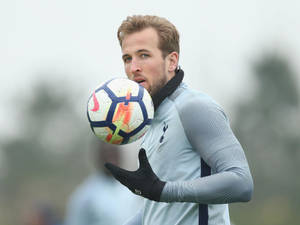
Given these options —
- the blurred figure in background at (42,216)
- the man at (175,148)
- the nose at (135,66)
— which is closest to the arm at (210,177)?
the man at (175,148)

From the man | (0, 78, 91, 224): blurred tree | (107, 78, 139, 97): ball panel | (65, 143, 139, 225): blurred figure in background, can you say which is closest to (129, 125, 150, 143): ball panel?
the man

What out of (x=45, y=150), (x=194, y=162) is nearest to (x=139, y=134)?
(x=194, y=162)

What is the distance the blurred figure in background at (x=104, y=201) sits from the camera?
1010 cm

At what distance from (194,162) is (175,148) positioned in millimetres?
180

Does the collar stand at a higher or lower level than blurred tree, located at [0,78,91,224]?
higher

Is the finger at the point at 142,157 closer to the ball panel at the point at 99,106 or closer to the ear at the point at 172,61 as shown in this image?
the ball panel at the point at 99,106

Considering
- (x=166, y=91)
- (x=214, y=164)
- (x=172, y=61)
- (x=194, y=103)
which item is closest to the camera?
(x=214, y=164)

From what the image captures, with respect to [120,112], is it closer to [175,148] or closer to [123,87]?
[123,87]

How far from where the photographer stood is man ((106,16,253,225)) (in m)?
5.39

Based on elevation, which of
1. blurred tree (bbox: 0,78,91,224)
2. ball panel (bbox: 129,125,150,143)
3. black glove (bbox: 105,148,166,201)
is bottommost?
blurred tree (bbox: 0,78,91,224)

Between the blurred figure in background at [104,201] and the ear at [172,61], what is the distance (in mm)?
4016

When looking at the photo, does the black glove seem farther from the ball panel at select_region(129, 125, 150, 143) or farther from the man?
the ball panel at select_region(129, 125, 150, 143)

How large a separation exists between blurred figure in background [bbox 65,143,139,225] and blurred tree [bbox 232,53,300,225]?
25.0 meters

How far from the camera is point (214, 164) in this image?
548cm
